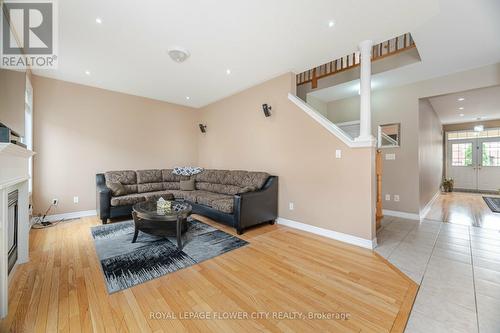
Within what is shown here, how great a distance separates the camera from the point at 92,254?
97.0 inches

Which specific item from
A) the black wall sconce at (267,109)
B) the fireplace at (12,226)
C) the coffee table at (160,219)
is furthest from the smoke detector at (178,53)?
the fireplace at (12,226)

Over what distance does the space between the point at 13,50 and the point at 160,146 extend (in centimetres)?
291

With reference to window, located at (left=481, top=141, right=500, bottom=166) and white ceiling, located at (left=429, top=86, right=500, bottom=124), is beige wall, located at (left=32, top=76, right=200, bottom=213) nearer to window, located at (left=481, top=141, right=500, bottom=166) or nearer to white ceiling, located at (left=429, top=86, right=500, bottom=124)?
white ceiling, located at (left=429, top=86, right=500, bottom=124)

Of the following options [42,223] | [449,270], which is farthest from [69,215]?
[449,270]

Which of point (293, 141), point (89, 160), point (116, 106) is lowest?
point (89, 160)

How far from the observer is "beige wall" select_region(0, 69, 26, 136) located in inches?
80.4

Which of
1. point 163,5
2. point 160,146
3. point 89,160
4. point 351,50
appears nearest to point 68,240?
point 89,160

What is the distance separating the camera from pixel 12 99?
2412 mm

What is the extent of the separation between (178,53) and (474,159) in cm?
1017

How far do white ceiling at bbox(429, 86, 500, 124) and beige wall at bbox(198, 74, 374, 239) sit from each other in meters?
2.96

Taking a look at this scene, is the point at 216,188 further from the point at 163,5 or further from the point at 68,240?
the point at 163,5

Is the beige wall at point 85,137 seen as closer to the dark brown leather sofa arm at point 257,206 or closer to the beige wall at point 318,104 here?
the dark brown leather sofa arm at point 257,206

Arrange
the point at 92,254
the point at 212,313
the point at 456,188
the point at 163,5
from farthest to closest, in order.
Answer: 1. the point at 456,188
2. the point at 92,254
3. the point at 163,5
4. the point at 212,313

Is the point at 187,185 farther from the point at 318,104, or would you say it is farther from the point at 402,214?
the point at 402,214
